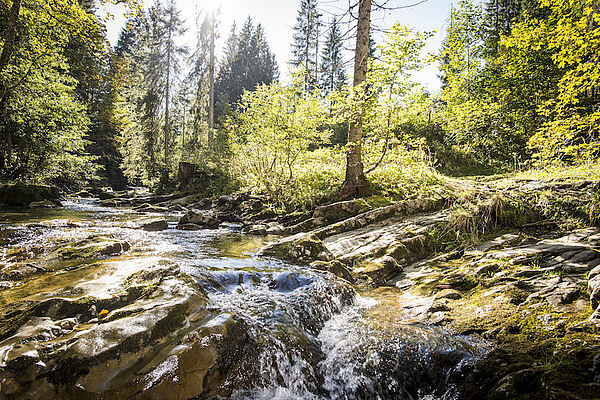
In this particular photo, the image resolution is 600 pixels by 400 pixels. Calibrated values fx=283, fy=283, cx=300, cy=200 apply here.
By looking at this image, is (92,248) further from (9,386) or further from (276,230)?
(276,230)

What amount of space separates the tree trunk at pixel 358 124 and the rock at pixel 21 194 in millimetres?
12470

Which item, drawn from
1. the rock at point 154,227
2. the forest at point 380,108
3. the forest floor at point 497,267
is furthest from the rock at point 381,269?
the rock at point 154,227

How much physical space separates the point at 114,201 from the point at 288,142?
13.5 m

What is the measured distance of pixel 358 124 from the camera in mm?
8234

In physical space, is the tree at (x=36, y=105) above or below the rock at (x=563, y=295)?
above

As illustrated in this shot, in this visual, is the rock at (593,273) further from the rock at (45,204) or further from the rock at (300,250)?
the rock at (45,204)

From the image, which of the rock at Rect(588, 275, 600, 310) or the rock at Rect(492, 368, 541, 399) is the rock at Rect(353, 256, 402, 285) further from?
the rock at Rect(492, 368, 541, 399)

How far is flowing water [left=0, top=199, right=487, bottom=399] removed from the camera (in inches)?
78.6

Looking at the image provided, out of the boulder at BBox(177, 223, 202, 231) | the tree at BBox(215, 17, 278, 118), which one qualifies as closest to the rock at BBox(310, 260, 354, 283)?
Answer: the boulder at BBox(177, 223, 202, 231)

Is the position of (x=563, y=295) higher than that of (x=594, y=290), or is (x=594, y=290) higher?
(x=594, y=290)

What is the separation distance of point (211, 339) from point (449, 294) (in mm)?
3023

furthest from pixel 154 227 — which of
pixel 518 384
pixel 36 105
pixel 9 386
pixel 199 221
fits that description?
pixel 36 105

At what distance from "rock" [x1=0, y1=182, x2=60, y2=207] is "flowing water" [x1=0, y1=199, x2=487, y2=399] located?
9.18 meters

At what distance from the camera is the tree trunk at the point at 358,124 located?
8180 mm
